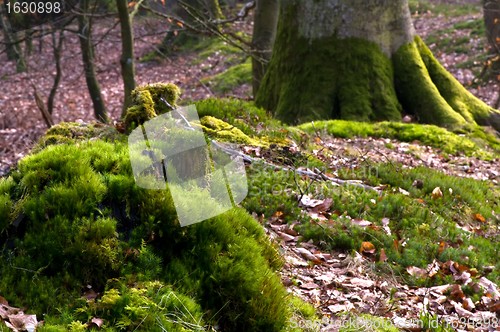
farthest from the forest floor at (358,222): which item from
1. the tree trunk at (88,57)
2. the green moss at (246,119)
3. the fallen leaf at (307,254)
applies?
the tree trunk at (88,57)

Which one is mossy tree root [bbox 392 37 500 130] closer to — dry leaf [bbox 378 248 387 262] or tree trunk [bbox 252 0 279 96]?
tree trunk [bbox 252 0 279 96]

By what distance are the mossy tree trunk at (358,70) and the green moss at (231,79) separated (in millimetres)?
8406

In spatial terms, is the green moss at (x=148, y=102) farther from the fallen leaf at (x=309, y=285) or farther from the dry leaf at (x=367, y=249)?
the dry leaf at (x=367, y=249)

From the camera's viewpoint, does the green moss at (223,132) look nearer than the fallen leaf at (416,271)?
No

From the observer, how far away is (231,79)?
20.0 meters

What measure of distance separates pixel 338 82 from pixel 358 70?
0.43 meters

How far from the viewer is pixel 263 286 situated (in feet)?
12.1

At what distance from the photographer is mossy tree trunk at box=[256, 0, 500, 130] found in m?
10.4

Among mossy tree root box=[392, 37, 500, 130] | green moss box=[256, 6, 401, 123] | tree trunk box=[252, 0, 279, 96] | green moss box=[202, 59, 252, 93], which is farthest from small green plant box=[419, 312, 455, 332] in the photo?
green moss box=[202, 59, 252, 93]

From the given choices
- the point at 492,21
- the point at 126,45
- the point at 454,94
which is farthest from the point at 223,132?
the point at 492,21

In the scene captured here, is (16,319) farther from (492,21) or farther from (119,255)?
(492,21)

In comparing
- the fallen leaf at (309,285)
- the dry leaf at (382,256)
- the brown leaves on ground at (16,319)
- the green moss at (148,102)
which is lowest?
the dry leaf at (382,256)

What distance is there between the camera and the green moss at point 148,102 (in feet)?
19.3

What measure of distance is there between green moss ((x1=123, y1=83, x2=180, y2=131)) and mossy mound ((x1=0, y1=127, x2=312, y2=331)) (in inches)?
71.6
